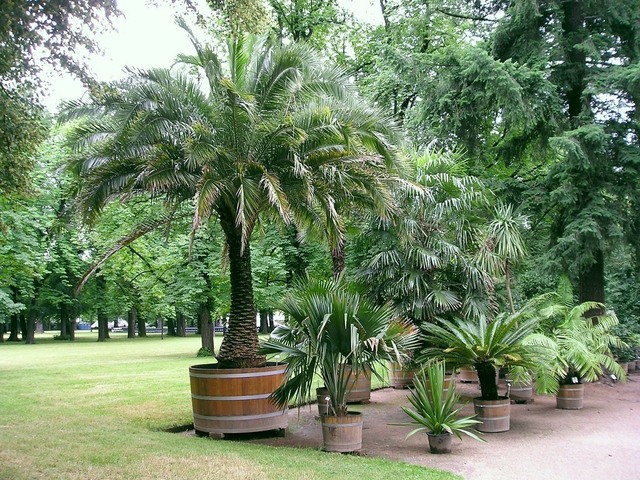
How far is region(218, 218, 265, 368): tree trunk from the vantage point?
9281 mm

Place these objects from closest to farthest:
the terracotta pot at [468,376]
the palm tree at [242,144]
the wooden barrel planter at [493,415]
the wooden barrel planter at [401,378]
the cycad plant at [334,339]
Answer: the cycad plant at [334,339]
the palm tree at [242,144]
the wooden barrel planter at [493,415]
the wooden barrel planter at [401,378]
the terracotta pot at [468,376]

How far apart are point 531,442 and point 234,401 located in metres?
4.49

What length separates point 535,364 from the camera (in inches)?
354

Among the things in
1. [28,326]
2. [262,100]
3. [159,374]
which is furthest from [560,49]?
[28,326]

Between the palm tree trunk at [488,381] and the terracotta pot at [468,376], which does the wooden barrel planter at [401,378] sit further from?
the palm tree trunk at [488,381]

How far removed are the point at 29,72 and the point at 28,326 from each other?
3653 centimetres

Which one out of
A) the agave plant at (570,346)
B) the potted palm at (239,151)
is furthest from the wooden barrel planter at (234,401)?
the agave plant at (570,346)

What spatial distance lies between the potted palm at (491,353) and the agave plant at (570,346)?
0.68 feet

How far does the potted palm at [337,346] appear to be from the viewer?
7.61m

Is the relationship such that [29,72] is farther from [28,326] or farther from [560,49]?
[28,326]

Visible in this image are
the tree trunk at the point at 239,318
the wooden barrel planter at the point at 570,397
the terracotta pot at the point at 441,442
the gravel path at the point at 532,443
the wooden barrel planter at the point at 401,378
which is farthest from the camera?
the wooden barrel planter at the point at 401,378

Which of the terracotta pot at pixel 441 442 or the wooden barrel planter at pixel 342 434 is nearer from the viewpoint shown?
the wooden barrel planter at pixel 342 434

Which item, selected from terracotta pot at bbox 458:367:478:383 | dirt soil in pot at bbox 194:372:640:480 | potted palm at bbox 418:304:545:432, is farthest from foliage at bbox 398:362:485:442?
terracotta pot at bbox 458:367:478:383

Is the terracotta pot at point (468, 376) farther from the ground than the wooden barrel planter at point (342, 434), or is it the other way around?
the wooden barrel planter at point (342, 434)
